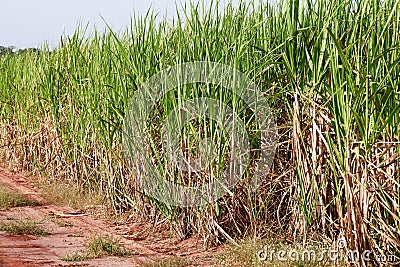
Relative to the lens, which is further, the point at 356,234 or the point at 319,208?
the point at 319,208

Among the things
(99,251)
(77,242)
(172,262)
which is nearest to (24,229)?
(77,242)

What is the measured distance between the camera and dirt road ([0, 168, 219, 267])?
13.2 ft

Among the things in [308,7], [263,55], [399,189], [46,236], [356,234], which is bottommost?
[46,236]

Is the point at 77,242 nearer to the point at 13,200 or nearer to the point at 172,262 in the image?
the point at 172,262

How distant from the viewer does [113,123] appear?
16.7ft

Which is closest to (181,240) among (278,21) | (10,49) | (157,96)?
(157,96)

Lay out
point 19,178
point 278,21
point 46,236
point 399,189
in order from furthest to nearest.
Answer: point 19,178 < point 46,236 < point 278,21 < point 399,189

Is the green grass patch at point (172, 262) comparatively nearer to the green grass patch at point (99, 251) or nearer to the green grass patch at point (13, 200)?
the green grass patch at point (99, 251)

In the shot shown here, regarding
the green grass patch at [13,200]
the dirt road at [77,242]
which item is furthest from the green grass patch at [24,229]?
the green grass patch at [13,200]

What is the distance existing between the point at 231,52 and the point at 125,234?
1.75 metres

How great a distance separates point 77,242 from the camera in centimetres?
462

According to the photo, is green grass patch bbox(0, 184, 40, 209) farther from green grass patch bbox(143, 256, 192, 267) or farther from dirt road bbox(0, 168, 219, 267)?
green grass patch bbox(143, 256, 192, 267)

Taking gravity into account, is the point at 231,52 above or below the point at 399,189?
above

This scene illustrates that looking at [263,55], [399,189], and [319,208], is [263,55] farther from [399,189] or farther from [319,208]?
[399,189]
